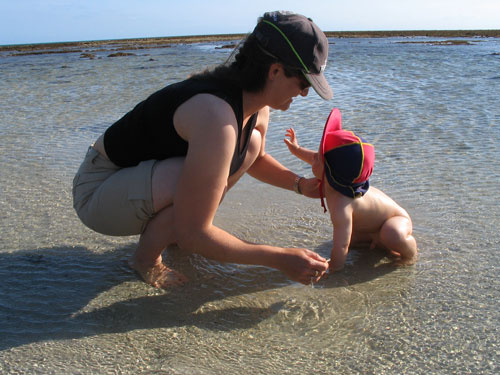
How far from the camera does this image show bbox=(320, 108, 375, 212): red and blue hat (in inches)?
106

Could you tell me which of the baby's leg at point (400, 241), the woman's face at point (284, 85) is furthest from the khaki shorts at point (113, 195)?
the baby's leg at point (400, 241)

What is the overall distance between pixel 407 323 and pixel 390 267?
592 millimetres

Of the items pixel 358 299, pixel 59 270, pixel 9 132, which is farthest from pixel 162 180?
pixel 9 132

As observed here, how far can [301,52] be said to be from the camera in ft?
6.47

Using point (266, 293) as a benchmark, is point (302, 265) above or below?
above

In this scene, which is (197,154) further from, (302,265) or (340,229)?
(340,229)

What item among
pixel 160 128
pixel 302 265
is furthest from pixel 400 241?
pixel 160 128

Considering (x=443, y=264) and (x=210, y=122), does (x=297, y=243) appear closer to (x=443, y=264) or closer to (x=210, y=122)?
(x=443, y=264)

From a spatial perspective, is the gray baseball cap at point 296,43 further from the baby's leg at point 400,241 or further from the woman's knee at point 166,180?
the baby's leg at point 400,241

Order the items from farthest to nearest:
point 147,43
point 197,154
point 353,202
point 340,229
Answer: point 147,43, point 353,202, point 340,229, point 197,154

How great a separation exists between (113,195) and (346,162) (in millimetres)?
1234

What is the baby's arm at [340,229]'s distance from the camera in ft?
8.64

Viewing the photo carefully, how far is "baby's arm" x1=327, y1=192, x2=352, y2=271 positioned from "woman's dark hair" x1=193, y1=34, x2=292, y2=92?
3.04 ft

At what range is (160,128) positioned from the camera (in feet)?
7.16
